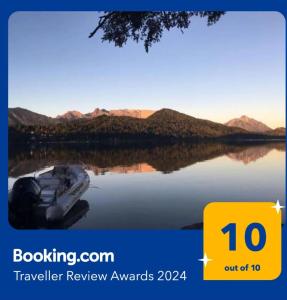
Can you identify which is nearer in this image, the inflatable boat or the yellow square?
the yellow square

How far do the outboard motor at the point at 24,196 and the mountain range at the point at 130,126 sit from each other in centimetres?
64

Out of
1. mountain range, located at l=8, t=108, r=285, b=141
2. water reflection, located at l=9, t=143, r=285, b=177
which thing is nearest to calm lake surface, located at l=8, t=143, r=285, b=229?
water reflection, located at l=9, t=143, r=285, b=177

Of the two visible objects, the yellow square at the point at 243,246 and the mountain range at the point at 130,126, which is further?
the mountain range at the point at 130,126

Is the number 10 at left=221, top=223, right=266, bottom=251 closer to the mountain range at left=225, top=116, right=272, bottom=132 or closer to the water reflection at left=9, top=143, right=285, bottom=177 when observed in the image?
the water reflection at left=9, top=143, right=285, bottom=177

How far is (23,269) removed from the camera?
3.85m

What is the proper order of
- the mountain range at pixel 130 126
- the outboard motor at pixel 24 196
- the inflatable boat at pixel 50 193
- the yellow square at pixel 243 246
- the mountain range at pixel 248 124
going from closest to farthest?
the yellow square at pixel 243 246
the outboard motor at pixel 24 196
the inflatable boat at pixel 50 193
the mountain range at pixel 130 126
the mountain range at pixel 248 124

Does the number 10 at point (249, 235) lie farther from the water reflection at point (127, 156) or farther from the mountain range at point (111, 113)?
the mountain range at point (111, 113)

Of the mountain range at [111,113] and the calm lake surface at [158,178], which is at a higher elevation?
the mountain range at [111,113]

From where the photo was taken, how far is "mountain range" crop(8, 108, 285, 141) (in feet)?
16.6

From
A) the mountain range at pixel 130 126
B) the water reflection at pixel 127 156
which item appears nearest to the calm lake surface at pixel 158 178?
the water reflection at pixel 127 156

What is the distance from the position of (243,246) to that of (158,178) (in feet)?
13.0

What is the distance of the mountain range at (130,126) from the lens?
5055 millimetres

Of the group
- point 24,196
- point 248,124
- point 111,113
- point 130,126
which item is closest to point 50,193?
point 24,196

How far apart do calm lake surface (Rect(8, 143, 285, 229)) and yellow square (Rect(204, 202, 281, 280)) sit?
0.45 m
